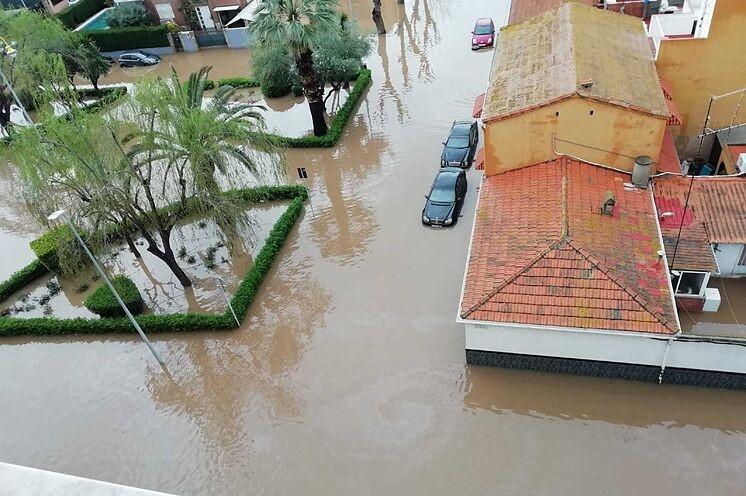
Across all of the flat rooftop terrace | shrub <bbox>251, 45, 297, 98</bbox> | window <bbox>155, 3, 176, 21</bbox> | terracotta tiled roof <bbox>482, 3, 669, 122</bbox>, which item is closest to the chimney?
terracotta tiled roof <bbox>482, 3, 669, 122</bbox>

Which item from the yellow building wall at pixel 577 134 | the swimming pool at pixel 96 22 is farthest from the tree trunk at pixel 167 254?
the swimming pool at pixel 96 22

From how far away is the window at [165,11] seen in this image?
145 ft

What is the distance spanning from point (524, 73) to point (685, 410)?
1225 centimetres

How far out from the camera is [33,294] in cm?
2255

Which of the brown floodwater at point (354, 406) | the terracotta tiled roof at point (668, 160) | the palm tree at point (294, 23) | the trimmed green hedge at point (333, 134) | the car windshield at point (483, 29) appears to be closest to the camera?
the brown floodwater at point (354, 406)

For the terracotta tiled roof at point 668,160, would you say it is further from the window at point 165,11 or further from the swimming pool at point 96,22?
the swimming pool at point 96,22

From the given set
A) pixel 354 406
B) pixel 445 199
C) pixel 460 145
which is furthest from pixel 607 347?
pixel 460 145

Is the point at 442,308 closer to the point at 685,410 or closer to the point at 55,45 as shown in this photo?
the point at 685,410

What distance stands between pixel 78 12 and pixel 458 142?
129 ft

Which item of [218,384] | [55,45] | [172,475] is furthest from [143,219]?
[55,45]

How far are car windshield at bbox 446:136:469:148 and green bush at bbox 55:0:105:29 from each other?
122 feet

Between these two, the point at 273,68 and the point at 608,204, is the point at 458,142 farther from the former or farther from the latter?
the point at 273,68

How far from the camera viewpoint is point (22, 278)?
22.6m

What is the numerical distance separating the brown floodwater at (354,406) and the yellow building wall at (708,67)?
30.3 feet
